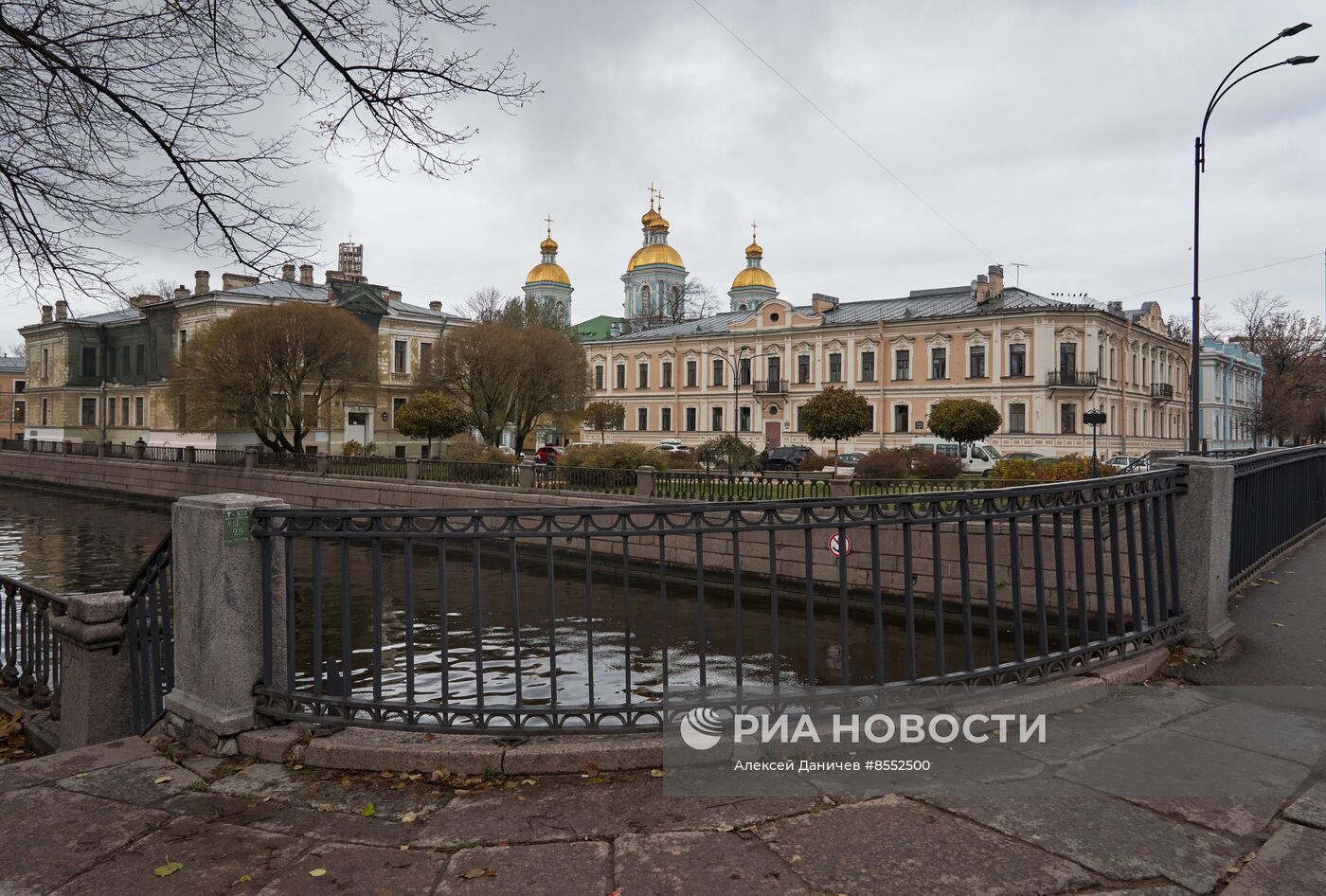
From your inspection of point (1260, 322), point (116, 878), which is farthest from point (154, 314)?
point (1260, 322)

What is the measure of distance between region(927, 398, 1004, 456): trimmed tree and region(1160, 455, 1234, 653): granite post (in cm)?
2579

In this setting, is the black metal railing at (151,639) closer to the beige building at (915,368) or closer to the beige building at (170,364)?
the beige building at (170,364)

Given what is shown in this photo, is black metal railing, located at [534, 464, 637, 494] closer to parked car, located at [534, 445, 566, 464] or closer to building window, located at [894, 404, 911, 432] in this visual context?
parked car, located at [534, 445, 566, 464]

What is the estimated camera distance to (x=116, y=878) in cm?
279

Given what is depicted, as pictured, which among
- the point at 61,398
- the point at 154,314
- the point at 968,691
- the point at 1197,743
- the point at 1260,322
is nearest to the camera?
the point at 1197,743

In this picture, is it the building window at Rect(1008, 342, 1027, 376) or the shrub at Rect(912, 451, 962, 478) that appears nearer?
the shrub at Rect(912, 451, 962, 478)

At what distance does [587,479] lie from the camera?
21.7m

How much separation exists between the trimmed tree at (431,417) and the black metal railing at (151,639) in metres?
29.0

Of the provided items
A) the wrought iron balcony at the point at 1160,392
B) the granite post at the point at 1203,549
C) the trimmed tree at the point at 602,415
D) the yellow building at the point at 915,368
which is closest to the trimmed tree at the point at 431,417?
the trimmed tree at the point at 602,415

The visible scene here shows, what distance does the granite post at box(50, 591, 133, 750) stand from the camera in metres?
5.06

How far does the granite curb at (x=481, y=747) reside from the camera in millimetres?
3510

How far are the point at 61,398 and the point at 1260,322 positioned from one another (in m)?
87.3

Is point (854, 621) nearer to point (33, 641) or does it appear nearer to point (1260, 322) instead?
point (33, 641)

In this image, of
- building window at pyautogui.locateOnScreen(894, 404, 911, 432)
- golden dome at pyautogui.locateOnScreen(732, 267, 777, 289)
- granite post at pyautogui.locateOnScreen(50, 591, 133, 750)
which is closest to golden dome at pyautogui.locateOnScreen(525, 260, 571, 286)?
golden dome at pyautogui.locateOnScreen(732, 267, 777, 289)
